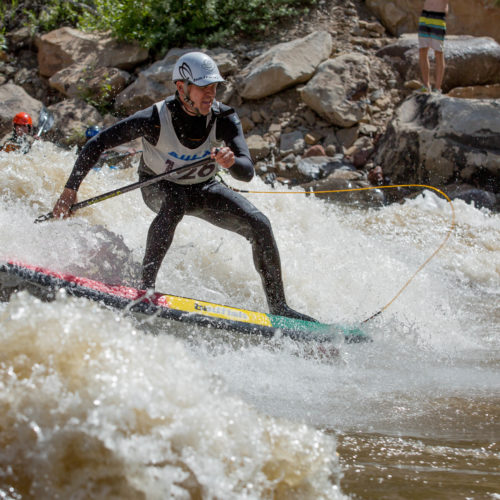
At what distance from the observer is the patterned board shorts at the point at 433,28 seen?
8703 millimetres

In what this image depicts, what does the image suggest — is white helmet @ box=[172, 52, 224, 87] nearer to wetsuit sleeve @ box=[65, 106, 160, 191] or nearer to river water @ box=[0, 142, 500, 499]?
wetsuit sleeve @ box=[65, 106, 160, 191]

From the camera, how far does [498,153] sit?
8242 millimetres

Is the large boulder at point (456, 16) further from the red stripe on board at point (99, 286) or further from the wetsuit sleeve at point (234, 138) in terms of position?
the red stripe on board at point (99, 286)

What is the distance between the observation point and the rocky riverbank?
8430 mm

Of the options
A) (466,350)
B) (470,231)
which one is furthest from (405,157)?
(466,350)

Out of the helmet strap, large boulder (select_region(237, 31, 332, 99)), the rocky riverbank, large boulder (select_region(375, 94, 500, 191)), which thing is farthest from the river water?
large boulder (select_region(237, 31, 332, 99))

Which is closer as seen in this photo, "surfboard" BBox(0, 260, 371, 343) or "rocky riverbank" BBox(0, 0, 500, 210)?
"surfboard" BBox(0, 260, 371, 343)

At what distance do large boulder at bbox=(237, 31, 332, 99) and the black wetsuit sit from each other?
6872 mm

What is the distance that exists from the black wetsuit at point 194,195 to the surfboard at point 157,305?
207 millimetres

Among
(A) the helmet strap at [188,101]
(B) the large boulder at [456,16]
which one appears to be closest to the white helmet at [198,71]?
(A) the helmet strap at [188,101]

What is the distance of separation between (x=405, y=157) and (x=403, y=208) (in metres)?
1.17

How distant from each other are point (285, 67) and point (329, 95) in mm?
1019

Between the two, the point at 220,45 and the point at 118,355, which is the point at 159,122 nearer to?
the point at 118,355

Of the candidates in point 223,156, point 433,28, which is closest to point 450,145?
point 433,28
